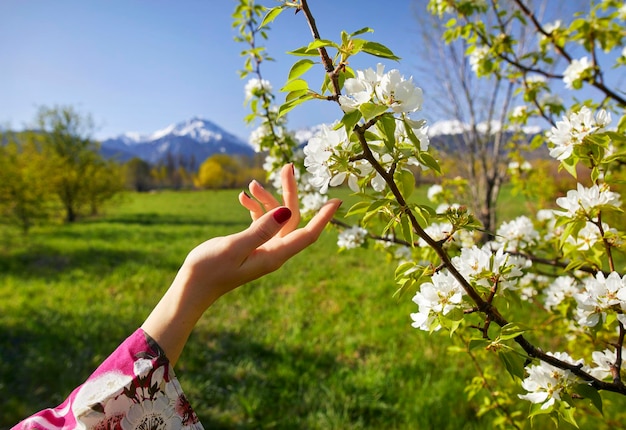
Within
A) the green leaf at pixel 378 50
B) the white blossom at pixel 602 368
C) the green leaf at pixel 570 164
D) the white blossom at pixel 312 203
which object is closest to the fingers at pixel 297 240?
the green leaf at pixel 378 50

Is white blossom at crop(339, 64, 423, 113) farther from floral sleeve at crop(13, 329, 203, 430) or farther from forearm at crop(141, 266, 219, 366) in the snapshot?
floral sleeve at crop(13, 329, 203, 430)

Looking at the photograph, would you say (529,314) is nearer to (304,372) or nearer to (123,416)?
(304,372)

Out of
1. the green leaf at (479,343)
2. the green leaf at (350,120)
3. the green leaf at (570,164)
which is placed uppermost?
the green leaf at (570,164)

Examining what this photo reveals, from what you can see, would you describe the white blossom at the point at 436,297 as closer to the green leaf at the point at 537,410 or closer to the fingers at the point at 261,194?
the green leaf at the point at 537,410

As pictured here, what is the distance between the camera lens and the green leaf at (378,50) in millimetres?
808

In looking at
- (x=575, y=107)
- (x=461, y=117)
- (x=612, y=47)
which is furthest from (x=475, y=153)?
(x=575, y=107)

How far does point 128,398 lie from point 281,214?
573mm

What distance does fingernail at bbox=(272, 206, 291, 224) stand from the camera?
973 millimetres

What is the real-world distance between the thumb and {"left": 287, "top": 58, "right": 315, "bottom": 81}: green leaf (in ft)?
1.05

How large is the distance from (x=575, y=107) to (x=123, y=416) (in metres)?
2.41

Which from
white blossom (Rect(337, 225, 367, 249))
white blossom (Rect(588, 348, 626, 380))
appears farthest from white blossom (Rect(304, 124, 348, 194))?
white blossom (Rect(337, 225, 367, 249))

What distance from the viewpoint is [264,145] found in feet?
9.07

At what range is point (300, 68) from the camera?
864 millimetres

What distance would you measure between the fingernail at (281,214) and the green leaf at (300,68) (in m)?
0.32
